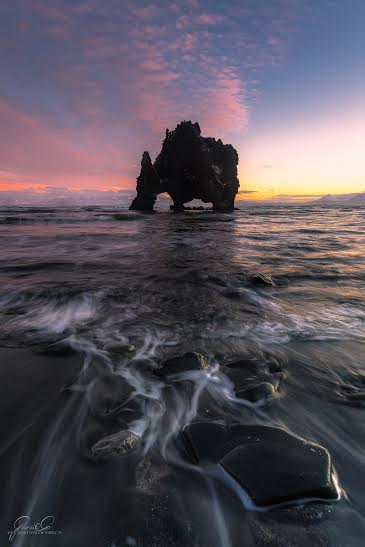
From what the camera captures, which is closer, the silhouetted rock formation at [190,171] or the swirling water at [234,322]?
the swirling water at [234,322]

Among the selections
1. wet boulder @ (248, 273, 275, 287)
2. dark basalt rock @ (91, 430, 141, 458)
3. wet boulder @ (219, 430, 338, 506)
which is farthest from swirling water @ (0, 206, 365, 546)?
dark basalt rock @ (91, 430, 141, 458)

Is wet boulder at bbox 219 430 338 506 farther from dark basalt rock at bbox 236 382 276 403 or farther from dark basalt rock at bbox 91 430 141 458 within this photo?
dark basalt rock at bbox 91 430 141 458

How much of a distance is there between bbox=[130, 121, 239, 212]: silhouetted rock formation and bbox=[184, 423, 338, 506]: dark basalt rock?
56.9m

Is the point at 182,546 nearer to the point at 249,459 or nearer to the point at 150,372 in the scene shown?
the point at 249,459

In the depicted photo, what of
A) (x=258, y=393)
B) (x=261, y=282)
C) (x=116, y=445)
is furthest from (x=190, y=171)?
(x=116, y=445)

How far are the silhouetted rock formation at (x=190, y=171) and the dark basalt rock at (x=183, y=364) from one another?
55723 mm

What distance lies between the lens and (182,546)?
1413 mm

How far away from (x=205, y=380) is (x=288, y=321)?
235 centimetres

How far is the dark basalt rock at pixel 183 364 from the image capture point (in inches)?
120

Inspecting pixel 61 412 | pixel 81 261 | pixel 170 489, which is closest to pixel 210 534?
pixel 170 489
